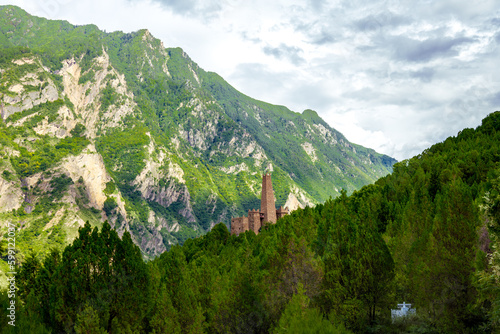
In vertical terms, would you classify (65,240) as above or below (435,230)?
above

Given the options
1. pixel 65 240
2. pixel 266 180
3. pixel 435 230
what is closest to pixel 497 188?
pixel 435 230

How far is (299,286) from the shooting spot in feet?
93.7

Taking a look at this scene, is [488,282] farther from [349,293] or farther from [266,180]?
[266,180]

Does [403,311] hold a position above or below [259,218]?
below

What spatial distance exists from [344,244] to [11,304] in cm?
2315

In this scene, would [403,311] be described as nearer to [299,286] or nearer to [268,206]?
[299,286]

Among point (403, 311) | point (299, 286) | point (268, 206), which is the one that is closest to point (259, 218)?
point (268, 206)

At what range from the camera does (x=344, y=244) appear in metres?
32.1

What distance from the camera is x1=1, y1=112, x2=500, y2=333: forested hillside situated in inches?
960

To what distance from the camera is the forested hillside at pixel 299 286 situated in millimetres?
24375

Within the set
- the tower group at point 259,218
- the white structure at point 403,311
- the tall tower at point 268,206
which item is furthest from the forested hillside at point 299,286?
the tall tower at point 268,206

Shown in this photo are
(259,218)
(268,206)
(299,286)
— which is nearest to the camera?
(299,286)

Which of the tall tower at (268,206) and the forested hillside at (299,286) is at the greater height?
the tall tower at (268,206)

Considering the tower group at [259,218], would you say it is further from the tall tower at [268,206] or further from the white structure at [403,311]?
the white structure at [403,311]
